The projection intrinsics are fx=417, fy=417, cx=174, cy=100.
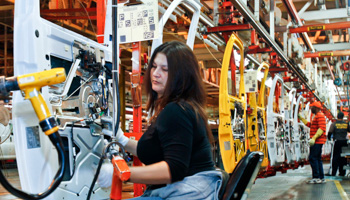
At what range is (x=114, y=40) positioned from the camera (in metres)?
2.11

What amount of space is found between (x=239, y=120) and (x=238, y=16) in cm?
160

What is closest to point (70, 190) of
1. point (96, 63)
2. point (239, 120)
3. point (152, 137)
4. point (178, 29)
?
point (152, 137)

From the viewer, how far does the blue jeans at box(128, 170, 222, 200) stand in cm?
188

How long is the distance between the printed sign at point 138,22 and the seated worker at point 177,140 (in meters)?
1.00

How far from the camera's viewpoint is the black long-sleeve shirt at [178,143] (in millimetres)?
1814

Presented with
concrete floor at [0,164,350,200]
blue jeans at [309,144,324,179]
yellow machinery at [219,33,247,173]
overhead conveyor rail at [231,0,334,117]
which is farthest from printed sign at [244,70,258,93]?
blue jeans at [309,144,324,179]

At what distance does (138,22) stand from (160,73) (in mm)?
1143

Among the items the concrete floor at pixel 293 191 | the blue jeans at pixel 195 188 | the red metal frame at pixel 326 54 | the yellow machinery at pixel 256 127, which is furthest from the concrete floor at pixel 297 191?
the blue jeans at pixel 195 188

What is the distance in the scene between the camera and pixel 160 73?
212 cm

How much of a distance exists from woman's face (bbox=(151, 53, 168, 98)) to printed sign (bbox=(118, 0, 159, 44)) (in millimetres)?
1040

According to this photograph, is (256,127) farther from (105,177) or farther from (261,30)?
(105,177)

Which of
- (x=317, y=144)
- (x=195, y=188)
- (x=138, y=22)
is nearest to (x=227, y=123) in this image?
(x=138, y=22)

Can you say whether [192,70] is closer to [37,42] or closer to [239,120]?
[37,42]

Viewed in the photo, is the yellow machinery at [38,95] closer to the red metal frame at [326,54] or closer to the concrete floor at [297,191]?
the concrete floor at [297,191]
